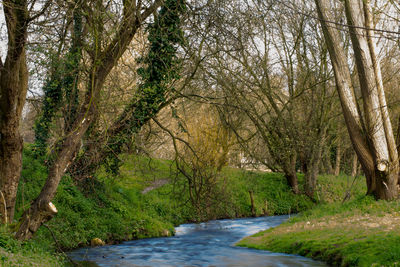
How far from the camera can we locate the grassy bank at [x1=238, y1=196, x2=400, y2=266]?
30.8ft

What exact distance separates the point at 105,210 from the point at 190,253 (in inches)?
161

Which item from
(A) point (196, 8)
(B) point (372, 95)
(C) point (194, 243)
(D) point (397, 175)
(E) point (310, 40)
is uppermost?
(E) point (310, 40)

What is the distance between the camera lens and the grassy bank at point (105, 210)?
9.18 meters

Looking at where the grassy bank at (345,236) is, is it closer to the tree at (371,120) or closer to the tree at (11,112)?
the tree at (371,120)

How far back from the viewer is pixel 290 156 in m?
24.5

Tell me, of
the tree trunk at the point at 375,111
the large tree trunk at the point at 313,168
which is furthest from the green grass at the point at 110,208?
the tree trunk at the point at 375,111

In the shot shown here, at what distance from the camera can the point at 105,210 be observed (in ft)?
51.2

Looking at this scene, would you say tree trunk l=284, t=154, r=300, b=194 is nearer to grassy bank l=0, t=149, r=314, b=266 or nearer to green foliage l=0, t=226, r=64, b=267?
grassy bank l=0, t=149, r=314, b=266

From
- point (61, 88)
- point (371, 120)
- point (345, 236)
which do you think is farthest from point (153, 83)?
point (371, 120)

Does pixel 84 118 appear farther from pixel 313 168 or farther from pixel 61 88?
pixel 313 168

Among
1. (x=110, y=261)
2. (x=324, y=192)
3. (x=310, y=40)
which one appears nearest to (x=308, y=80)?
(x=310, y=40)

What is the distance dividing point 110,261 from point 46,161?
582cm

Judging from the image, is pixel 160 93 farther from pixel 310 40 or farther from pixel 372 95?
pixel 310 40

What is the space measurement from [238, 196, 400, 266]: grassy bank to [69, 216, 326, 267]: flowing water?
46 centimetres
